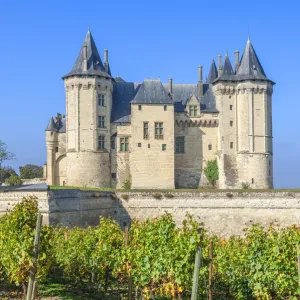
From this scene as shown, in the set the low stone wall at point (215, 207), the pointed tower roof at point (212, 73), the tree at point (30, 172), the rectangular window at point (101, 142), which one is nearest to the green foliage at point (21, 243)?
the low stone wall at point (215, 207)

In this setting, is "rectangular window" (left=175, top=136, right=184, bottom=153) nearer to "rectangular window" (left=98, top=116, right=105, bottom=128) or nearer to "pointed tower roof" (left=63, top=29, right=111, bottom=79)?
"rectangular window" (left=98, top=116, right=105, bottom=128)

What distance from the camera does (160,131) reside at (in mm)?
38719

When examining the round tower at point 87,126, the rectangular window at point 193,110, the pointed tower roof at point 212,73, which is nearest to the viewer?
the round tower at point 87,126

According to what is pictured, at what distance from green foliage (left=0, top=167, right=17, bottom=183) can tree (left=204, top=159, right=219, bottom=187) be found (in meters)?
26.4

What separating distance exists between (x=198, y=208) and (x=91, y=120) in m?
10.5

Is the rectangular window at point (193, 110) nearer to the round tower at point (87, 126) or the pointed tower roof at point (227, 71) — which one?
the pointed tower roof at point (227, 71)

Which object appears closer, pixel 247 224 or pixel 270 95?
pixel 247 224

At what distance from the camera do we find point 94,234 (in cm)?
1659

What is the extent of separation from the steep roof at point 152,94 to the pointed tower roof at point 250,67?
5845 mm

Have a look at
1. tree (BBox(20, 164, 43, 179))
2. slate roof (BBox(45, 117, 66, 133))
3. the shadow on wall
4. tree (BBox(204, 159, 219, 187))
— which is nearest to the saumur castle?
tree (BBox(204, 159, 219, 187))

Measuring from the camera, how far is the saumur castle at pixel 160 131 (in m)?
37.4

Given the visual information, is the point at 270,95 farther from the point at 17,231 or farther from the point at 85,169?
the point at 17,231

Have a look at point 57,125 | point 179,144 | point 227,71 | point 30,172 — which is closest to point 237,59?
point 227,71

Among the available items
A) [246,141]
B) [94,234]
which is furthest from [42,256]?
[246,141]
